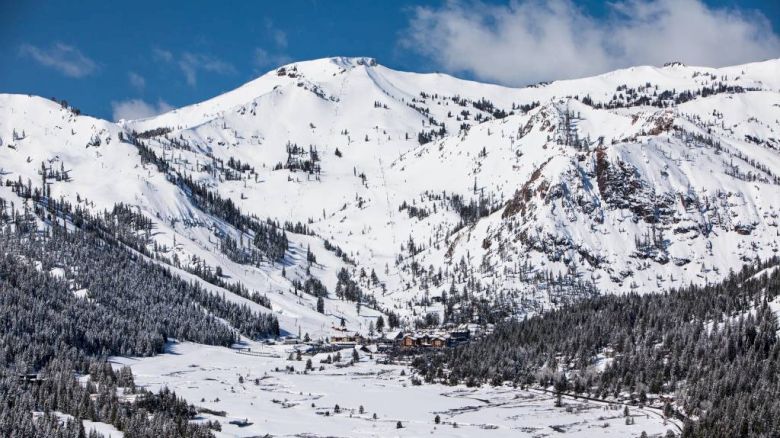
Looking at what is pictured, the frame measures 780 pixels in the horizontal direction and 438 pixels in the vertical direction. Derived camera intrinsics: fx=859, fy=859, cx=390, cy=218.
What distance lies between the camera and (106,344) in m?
186

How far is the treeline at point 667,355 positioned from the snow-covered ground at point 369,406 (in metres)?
6.24

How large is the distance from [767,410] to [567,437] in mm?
25891

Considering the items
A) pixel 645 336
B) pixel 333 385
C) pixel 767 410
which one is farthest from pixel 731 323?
pixel 333 385

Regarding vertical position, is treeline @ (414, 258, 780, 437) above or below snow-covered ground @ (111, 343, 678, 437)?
above

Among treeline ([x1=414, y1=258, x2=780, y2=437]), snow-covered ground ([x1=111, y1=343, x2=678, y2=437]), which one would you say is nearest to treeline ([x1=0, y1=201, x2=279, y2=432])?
snow-covered ground ([x1=111, y1=343, x2=678, y2=437])

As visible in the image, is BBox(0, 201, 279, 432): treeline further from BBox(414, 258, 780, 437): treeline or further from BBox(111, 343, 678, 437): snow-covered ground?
BBox(414, 258, 780, 437): treeline

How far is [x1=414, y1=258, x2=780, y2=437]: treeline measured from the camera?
120 metres

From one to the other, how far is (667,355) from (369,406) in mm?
52578

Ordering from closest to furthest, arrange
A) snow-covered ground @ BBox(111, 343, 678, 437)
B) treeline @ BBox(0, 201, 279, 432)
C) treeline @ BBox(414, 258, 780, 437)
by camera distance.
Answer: treeline @ BBox(0, 201, 279, 432), snow-covered ground @ BBox(111, 343, 678, 437), treeline @ BBox(414, 258, 780, 437)

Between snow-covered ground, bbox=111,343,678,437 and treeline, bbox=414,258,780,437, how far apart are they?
6.24 m

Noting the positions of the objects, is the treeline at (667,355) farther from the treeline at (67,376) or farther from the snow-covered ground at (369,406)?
the treeline at (67,376)

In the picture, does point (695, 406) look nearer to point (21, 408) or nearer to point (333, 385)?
point (333, 385)

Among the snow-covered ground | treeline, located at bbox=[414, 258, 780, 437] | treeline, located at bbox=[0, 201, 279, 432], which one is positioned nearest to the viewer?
treeline, located at bbox=[0, 201, 279, 432]

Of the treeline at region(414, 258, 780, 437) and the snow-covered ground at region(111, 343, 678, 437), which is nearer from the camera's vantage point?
the snow-covered ground at region(111, 343, 678, 437)
